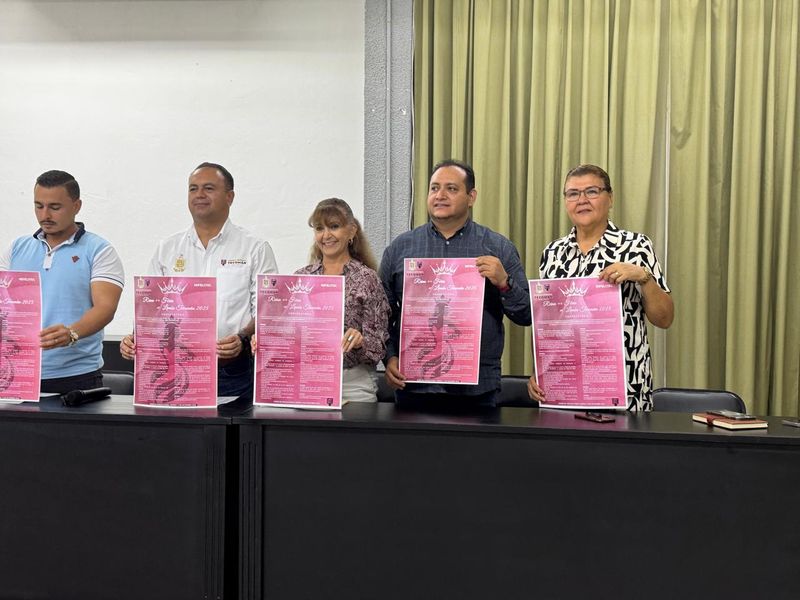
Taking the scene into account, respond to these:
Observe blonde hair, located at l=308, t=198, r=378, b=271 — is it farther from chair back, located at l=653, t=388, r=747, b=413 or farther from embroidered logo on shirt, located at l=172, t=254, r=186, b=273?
chair back, located at l=653, t=388, r=747, b=413

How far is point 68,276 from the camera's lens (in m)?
2.40

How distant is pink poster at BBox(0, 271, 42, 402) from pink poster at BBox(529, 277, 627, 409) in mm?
1442

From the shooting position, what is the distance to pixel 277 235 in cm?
416

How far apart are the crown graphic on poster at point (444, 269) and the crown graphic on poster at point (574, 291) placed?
32 cm

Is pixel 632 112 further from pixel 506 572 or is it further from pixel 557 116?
pixel 506 572

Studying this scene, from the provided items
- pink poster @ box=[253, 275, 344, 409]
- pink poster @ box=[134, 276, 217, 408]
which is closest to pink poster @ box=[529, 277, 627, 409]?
pink poster @ box=[253, 275, 344, 409]

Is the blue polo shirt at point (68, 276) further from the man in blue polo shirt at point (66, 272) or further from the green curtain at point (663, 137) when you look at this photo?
the green curtain at point (663, 137)

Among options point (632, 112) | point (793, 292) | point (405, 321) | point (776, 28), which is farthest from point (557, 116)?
point (405, 321)

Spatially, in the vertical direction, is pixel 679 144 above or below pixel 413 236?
above

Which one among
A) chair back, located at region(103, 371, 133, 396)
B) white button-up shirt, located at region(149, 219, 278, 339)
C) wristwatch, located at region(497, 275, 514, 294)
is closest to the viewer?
wristwatch, located at region(497, 275, 514, 294)

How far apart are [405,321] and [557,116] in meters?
2.08

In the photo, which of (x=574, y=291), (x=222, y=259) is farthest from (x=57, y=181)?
(x=574, y=291)

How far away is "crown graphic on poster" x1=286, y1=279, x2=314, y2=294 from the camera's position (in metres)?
1.88

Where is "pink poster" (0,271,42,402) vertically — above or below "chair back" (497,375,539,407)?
above
